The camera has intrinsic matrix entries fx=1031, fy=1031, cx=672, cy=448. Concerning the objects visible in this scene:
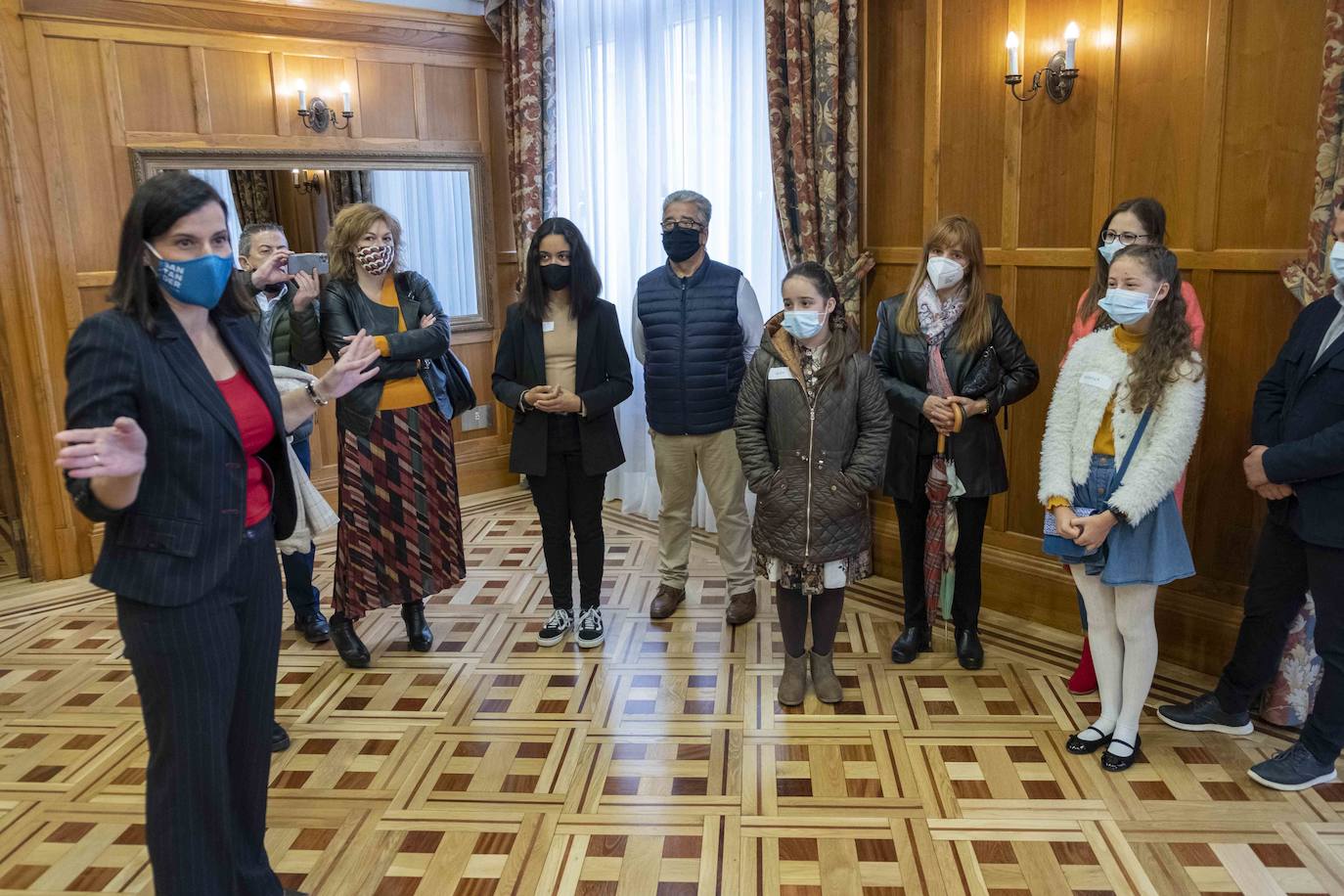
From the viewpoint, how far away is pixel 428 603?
14.5 feet

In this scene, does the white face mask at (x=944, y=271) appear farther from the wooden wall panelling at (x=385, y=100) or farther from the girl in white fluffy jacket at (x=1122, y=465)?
the wooden wall panelling at (x=385, y=100)

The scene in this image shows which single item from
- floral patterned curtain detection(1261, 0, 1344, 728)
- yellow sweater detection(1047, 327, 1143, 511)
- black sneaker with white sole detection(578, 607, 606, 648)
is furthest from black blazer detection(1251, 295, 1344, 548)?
black sneaker with white sole detection(578, 607, 606, 648)

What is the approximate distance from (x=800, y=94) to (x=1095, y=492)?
7.27 feet

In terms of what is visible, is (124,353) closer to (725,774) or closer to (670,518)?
(725,774)

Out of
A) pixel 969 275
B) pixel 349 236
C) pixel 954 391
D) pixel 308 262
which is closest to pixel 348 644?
pixel 349 236

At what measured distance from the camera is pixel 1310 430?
2.71 m

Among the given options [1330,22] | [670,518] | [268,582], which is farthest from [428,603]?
[1330,22]

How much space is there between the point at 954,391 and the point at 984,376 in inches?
4.3

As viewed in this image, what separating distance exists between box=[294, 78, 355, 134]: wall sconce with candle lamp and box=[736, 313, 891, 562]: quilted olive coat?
10.6ft

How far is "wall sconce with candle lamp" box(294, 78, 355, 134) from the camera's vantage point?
5227 millimetres

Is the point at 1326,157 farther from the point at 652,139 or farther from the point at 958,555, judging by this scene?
the point at 652,139

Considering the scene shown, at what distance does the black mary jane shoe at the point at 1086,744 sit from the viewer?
3010mm

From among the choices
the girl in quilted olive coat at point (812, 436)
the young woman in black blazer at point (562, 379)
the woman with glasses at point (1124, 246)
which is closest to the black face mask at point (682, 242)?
the young woman in black blazer at point (562, 379)

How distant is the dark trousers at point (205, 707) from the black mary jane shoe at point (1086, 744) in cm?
221
